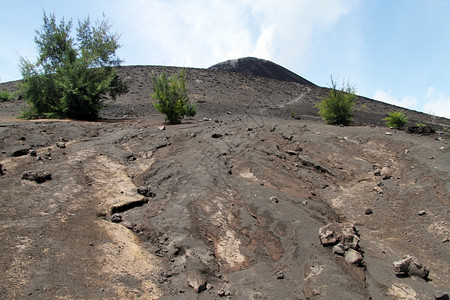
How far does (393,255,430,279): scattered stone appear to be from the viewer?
12.4 ft

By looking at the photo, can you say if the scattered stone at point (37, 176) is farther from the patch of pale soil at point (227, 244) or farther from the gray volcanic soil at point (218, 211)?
the patch of pale soil at point (227, 244)

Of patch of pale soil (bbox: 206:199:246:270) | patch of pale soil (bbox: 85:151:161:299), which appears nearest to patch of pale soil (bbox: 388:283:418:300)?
patch of pale soil (bbox: 206:199:246:270)

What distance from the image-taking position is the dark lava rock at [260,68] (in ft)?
105

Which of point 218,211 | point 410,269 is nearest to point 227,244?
point 218,211

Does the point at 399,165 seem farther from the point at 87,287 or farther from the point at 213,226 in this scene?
the point at 87,287

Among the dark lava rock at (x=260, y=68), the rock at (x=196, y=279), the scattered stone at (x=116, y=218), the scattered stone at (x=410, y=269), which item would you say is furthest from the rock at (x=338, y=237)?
the dark lava rock at (x=260, y=68)

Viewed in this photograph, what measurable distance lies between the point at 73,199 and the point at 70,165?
4.80 ft

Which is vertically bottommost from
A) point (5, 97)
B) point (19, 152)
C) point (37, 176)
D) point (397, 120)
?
point (37, 176)

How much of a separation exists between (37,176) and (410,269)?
539 cm

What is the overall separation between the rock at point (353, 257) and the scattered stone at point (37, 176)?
4.60 meters

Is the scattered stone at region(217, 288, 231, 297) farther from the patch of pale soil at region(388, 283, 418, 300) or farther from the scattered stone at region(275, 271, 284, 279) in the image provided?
the patch of pale soil at region(388, 283, 418, 300)

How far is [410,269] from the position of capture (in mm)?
3824

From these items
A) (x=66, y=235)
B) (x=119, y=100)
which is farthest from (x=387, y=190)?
(x=119, y=100)

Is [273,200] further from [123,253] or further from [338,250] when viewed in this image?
[123,253]
